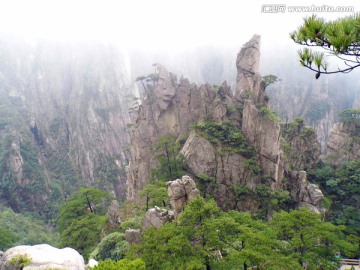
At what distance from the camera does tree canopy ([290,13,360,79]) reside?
675 centimetres

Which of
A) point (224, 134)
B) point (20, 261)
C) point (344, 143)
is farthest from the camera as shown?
point (344, 143)

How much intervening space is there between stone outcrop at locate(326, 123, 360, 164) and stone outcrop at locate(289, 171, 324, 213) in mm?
14544

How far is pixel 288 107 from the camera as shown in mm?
105812

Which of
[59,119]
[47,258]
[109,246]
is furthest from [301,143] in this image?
[59,119]

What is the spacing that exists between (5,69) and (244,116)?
103789 mm

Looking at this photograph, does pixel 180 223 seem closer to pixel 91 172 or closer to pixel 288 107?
pixel 91 172

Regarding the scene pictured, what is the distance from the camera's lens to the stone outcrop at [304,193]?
3041 centimetres

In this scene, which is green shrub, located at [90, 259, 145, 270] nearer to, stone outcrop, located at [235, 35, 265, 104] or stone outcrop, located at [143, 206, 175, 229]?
stone outcrop, located at [143, 206, 175, 229]

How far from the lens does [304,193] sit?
31281 mm

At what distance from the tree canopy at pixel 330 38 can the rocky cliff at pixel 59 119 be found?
274 feet

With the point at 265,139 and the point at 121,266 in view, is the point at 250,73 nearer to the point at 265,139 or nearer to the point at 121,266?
the point at 265,139

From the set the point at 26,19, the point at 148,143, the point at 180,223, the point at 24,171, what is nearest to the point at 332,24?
the point at 180,223

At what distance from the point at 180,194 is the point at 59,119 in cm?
9300

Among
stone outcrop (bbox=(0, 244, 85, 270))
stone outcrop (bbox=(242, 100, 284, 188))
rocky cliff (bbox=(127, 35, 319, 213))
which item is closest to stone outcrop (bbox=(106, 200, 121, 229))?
→ rocky cliff (bbox=(127, 35, 319, 213))
